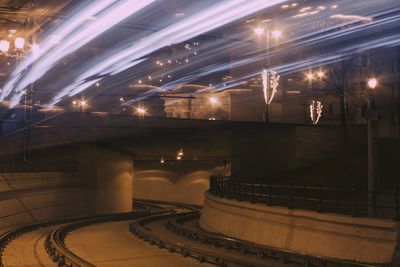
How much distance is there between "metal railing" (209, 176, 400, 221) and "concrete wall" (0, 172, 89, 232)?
35.8ft

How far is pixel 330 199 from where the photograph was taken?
18969mm

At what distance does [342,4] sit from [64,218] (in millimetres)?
30028

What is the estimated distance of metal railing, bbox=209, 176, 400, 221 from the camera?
1470 cm

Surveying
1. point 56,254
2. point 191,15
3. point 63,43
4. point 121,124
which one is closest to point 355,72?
point 191,15

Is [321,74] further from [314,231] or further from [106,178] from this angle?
[314,231]

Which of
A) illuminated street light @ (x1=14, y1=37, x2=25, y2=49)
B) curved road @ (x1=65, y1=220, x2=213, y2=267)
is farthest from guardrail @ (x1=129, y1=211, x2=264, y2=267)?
illuminated street light @ (x1=14, y1=37, x2=25, y2=49)

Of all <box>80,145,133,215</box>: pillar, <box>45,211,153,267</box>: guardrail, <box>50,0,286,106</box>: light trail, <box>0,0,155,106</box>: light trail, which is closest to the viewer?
<box>45,211,153,267</box>: guardrail

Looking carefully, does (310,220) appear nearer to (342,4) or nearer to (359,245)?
(359,245)

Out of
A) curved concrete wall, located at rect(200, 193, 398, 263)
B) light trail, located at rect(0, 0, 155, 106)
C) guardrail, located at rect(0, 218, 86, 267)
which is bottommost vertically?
guardrail, located at rect(0, 218, 86, 267)

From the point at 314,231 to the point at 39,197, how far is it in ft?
65.8

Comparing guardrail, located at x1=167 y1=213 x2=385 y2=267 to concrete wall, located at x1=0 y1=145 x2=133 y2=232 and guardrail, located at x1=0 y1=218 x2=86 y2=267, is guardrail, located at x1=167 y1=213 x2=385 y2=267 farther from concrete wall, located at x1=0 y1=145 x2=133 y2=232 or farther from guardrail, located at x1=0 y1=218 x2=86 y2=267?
concrete wall, located at x1=0 y1=145 x2=133 y2=232

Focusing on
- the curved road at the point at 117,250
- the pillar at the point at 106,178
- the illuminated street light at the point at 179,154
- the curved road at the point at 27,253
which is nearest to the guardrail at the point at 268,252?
the curved road at the point at 117,250

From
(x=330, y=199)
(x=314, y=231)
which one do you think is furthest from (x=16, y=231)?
(x=314, y=231)

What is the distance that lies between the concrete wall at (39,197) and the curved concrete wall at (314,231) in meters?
12.4
